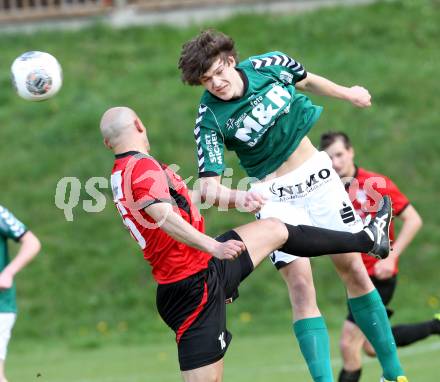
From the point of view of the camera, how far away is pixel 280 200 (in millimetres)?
6430

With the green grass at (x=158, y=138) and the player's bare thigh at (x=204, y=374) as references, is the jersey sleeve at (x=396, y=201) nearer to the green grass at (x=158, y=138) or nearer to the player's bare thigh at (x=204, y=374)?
the player's bare thigh at (x=204, y=374)

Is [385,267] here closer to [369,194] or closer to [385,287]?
[385,287]

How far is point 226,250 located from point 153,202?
477mm

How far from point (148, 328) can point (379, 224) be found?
262 inches

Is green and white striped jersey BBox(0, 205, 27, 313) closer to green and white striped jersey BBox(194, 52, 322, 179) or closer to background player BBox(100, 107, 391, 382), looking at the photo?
background player BBox(100, 107, 391, 382)

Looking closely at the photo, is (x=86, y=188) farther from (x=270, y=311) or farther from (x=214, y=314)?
(x=214, y=314)

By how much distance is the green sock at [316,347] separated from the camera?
6.20 meters

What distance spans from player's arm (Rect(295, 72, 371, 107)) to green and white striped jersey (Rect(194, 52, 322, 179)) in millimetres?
102

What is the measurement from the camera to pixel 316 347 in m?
6.24

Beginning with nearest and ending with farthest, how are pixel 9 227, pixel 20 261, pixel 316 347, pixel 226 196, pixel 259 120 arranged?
pixel 226 196 → pixel 259 120 → pixel 316 347 → pixel 20 261 → pixel 9 227

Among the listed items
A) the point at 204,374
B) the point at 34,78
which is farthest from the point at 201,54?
the point at 204,374

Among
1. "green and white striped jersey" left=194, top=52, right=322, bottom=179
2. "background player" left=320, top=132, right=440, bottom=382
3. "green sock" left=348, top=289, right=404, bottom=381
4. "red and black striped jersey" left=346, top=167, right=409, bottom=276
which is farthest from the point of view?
"background player" left=320, top=132, right=440, bottom=382

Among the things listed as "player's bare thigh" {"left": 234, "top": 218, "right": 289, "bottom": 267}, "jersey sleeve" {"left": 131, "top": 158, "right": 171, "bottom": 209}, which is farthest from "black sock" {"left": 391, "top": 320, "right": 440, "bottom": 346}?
"jersey sleeve" {"left": 131, "top": 158, "right": 171, "bottom": 209}

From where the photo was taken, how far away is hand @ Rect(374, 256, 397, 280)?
25.6 feet
